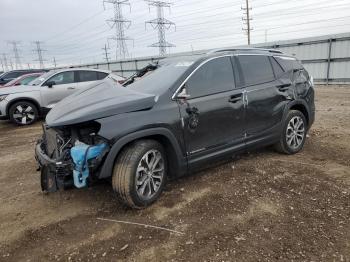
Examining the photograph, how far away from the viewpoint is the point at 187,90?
3.89 metres

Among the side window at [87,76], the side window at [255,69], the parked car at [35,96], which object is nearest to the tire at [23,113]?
the parked car at [35,96]

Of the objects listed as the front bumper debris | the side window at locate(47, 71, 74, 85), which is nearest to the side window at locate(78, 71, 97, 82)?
the side window at locate(47, 71, 74, 85)

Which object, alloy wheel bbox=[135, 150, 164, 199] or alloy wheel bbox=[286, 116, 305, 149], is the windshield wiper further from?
alloy wheel bbox=[286, 116, 305, 149]

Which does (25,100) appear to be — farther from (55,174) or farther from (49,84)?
(55,174)

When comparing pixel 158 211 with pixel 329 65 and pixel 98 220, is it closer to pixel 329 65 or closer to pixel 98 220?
pixel 98 220

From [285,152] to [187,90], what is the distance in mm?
2309

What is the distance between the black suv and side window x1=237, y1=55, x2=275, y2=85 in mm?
15

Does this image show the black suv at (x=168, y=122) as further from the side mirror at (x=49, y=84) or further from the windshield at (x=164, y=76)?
the side mirror at (x=49, y=84)

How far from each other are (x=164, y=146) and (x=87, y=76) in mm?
7525

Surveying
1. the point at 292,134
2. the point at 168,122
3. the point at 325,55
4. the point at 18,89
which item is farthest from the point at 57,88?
the point at 325,55

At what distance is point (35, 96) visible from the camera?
953cm

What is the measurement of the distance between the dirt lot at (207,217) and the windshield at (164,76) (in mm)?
1340

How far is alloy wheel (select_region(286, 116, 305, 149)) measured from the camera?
516cm

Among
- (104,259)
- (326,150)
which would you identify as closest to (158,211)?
(104,259)
